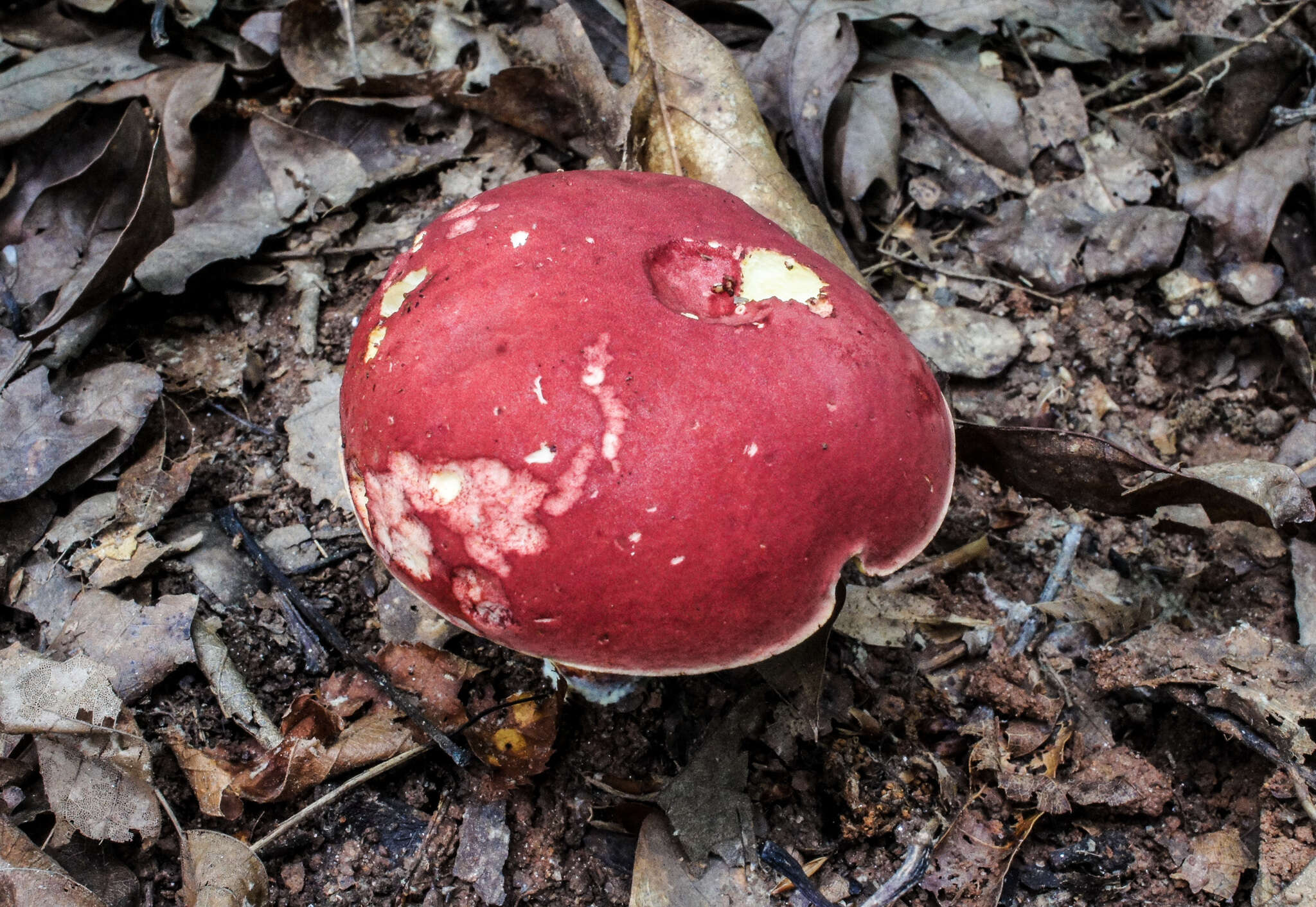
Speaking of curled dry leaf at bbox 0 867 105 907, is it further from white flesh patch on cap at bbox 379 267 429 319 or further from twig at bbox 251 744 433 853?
white flesh patch on cap at bbox 379 267 429 319

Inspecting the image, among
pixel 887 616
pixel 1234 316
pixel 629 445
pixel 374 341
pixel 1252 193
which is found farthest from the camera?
pixel 1252 193

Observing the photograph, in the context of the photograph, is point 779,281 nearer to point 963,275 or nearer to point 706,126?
point 706,126

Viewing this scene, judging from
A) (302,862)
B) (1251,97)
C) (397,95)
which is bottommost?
(302,862)

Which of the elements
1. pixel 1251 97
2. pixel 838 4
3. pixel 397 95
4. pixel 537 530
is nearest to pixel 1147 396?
pixel 1251 97

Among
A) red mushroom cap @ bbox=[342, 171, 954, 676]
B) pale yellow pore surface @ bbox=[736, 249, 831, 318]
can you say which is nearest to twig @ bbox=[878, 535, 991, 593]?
red mushroom cap @ bbox=[342, 171, 954, 676]

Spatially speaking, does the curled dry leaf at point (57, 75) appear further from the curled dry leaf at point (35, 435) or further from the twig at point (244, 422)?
the twig at point (244, 422)

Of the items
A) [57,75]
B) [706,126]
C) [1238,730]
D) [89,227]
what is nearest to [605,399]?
[706,126]

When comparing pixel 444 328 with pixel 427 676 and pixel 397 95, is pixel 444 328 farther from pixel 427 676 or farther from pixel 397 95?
pixel 397 95
